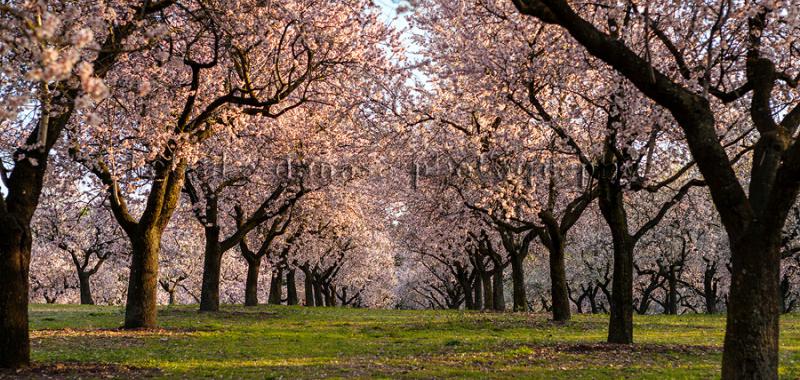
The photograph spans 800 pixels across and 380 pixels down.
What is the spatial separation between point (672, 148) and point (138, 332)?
769 inches

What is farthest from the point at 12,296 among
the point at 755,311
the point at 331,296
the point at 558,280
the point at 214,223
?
the point at 331,296

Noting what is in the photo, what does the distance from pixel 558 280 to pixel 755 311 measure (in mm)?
17537

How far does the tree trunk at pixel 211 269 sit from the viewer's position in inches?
1297

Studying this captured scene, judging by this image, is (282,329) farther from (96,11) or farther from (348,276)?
(348,276)

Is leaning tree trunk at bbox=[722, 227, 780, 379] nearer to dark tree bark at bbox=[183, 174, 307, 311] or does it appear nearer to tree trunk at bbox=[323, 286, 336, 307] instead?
dark tree bark at bbox=[183, 174, 307, 311]

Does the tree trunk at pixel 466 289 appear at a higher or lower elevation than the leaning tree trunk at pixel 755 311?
lower

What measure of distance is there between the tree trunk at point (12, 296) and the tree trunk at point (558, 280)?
19327 millimetres

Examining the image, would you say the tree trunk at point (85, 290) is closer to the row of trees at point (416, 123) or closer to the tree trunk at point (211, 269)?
the row of trees at point (416, 123)

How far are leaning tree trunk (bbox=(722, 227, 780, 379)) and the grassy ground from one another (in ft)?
12.3

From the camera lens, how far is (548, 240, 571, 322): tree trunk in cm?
2722

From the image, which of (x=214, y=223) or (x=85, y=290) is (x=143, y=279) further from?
(x=85, y=290)

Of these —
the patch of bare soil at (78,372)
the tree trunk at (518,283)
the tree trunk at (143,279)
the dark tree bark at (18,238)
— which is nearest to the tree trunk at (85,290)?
the tree trunk at (143,279)

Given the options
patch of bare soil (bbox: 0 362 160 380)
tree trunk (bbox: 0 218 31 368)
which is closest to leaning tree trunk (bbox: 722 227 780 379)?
patch of bare soil (bbox: 0 362 160 380)

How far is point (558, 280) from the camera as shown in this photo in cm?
2766
